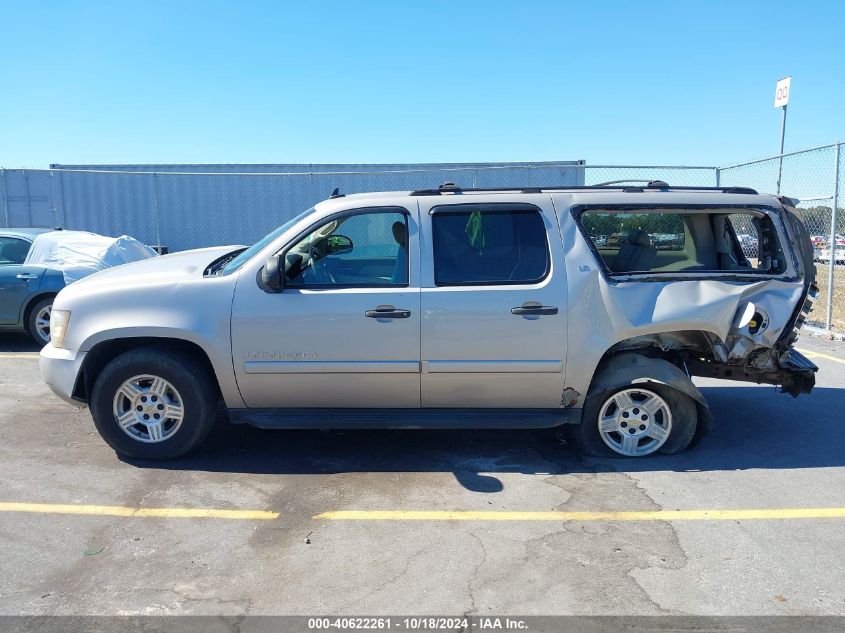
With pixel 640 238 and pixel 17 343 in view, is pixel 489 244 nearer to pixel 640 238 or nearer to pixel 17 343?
pixel 640 238

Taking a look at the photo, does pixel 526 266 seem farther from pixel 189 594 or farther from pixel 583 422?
pixel 189 594

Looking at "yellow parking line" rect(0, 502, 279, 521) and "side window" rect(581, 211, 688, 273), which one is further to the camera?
"side window" rect(581, 211, 688, 273)

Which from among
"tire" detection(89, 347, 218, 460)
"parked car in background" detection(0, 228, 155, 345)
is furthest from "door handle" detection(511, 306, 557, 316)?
"parked car in background" detection(0, 228, 155, 345)

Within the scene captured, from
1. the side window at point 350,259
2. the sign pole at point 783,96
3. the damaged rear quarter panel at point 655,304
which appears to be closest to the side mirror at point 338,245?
the side window at point 350,259

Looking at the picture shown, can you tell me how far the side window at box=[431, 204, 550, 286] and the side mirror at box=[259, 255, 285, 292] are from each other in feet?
3.54

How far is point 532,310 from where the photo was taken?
455cm

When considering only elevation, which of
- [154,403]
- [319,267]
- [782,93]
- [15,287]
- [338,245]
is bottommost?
[154,403]

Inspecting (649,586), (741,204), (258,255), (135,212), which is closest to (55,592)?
(258,255)

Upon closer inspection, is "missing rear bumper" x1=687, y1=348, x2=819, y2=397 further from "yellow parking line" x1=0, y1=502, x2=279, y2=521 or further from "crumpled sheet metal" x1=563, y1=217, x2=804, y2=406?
"yellow parking line" x1=0, y1=502, x2=279, y2=521

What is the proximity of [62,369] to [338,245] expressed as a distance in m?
2.16

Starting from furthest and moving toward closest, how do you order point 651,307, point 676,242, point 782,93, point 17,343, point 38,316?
point 782,93
point 17,343
point 38,316
point 676,242
point 651,307

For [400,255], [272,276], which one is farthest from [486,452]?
[272,276]

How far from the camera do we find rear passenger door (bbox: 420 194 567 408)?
456cm

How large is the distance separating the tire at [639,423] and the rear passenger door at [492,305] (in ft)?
1.17
